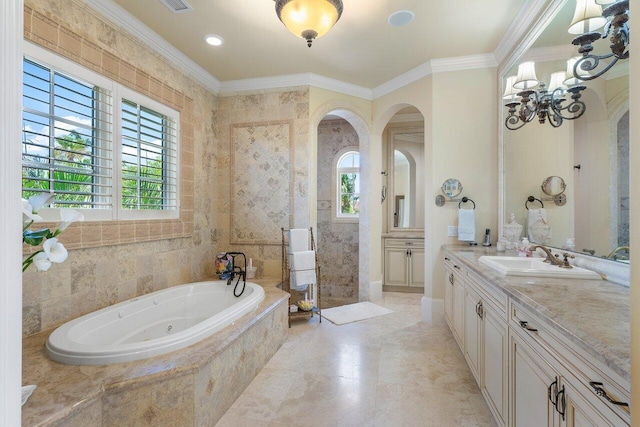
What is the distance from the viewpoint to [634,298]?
0.65 m

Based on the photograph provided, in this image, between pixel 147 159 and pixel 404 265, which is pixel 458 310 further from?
Result: pixel 147 159

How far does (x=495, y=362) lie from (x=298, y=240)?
2.26 meters

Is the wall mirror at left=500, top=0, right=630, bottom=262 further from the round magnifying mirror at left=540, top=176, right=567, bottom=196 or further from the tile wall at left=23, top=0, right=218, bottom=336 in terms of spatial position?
→ the tile wall at left=23, top=0, right=218, bottom=336

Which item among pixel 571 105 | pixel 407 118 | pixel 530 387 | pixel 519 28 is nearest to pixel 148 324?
pixel 530 387

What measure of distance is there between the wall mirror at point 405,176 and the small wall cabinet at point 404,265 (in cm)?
27

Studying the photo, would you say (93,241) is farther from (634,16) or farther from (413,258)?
(413,258)

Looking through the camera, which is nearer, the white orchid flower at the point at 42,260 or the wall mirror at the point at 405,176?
the white orchid flower at the point at 42,260

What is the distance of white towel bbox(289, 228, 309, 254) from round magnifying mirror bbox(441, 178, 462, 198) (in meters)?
1.60

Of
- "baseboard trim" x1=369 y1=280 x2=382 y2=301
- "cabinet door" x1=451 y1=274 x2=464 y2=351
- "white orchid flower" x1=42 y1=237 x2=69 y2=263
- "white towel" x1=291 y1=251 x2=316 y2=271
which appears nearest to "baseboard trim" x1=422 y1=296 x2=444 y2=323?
"cabinet door" x1=451 y1=274 x2=464 y2=351

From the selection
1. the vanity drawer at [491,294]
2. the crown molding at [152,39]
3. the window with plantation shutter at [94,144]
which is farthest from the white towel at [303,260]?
the crown molding at [152,39]

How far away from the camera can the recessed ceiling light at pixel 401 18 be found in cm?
250

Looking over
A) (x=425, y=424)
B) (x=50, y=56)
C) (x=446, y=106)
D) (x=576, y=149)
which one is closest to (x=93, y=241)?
(x=50, y=56)

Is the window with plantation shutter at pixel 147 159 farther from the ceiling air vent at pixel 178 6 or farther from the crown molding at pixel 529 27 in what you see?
the crown molding at pixel 529 27

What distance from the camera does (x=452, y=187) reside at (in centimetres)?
331
